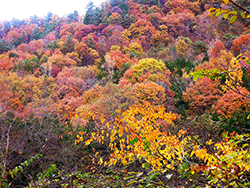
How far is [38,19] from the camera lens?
172ft

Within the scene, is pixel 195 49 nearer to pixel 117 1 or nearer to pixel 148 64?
pixel 148 64

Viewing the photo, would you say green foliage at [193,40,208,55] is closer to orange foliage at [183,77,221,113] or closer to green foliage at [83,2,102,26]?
orange foliage at [183,77,221,113]

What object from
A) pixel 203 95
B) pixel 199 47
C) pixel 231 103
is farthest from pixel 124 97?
pixel 199 47

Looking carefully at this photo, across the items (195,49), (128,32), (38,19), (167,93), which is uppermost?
(38,19)

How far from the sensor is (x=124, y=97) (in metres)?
15.4

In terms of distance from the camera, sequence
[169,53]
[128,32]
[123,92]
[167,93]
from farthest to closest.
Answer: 1. [128,32]
2. [169,53]
3. [167,93]
4. [123,92]

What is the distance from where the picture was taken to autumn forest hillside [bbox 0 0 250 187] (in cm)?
243

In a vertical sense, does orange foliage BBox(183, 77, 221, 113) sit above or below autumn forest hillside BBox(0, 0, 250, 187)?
below

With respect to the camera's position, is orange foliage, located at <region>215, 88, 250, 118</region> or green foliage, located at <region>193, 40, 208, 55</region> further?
green foliage, located at <region>193, 40, 208, 55</region>

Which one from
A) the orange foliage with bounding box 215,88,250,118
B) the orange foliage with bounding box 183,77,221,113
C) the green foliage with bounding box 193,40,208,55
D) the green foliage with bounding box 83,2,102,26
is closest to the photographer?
the orange foliage with bounding box 215,88,250,118

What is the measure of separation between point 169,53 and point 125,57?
275 inches

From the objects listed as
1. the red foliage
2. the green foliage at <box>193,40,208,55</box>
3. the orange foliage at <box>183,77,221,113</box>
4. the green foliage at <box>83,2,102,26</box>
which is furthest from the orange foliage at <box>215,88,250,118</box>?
the green foliage at <box>83,2,102,26</box>

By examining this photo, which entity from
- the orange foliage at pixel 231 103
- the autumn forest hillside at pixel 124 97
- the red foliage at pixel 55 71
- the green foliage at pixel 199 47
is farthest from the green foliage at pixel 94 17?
the orange foliage at pixel 231 103

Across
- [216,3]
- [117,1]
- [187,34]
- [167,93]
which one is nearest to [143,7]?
[117,1]
